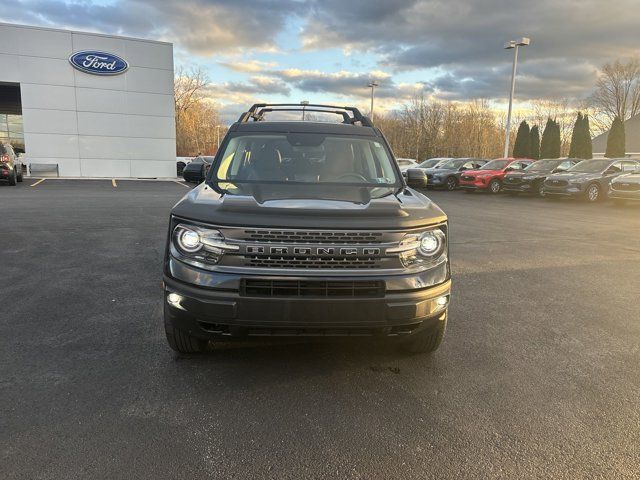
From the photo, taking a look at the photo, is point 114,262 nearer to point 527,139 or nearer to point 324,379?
point 324,379

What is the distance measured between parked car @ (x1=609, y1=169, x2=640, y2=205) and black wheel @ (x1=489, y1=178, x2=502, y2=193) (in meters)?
6.86

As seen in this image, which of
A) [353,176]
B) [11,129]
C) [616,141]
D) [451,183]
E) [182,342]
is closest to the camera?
[182,342]

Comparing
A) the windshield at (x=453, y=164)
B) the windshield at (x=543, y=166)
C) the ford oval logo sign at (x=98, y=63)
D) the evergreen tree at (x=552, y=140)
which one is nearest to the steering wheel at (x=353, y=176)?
the windshield at (x=543, y=166)

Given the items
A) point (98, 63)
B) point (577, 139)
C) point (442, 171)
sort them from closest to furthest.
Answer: point (442, 171)
point (98, 63)
point (577, 139)

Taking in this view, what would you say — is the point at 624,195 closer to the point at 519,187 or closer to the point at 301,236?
the point at 519,187

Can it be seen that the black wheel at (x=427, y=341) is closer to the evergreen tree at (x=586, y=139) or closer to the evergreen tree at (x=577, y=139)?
the evergreen tree at (x=577, y=139)

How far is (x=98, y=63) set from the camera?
2627cm

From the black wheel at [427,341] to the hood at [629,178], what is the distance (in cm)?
1514

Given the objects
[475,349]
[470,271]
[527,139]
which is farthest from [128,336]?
[527,139]

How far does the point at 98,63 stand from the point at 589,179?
81.1ft

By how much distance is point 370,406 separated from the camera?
312 centimetres

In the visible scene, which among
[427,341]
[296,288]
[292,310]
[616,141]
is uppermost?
[616,141]

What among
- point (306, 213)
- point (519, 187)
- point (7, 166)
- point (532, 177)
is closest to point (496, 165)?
point (519, 187)

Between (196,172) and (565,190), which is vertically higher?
A: (196,172)
